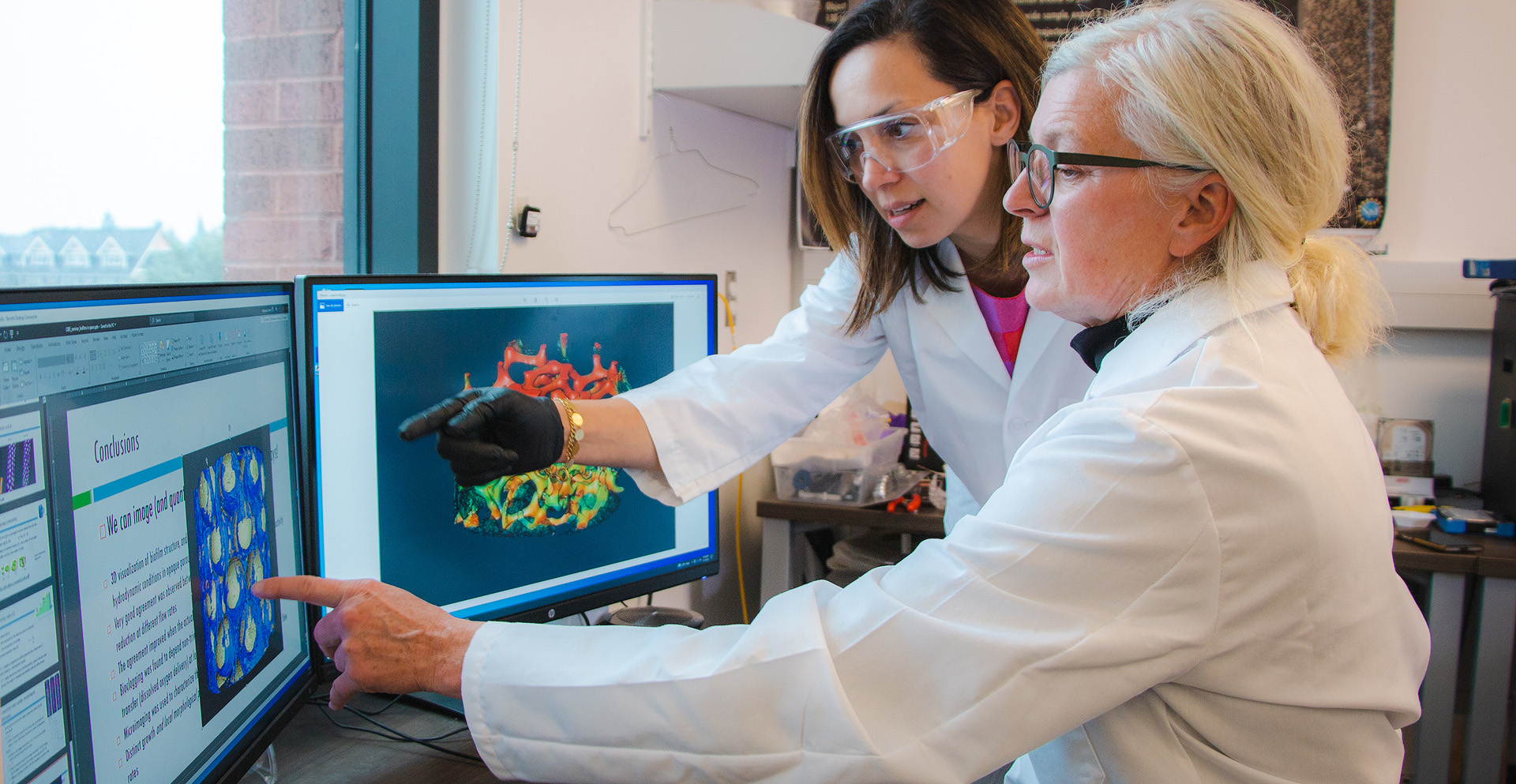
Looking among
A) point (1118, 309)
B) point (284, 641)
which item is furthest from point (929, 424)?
point (284, 641)

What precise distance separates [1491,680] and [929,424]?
1.23m

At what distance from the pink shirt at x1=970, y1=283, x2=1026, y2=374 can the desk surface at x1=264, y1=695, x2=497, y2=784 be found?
34.3 inches

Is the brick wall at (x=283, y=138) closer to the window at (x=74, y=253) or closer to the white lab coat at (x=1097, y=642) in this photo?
the window at (x=74, y=253)

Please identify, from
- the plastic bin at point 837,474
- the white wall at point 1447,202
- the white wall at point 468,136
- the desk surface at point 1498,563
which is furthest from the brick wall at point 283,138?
the white wall at point 1447,202

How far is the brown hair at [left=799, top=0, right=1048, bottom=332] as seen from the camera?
1.18 m

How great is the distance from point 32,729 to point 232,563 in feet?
0.77

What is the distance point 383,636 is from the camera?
0.77 m

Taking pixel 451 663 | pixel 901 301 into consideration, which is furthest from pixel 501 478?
pixel 901 301

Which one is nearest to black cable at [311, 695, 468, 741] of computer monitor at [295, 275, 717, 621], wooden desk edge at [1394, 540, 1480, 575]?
computer monitor at [295, 275, 717, 621]

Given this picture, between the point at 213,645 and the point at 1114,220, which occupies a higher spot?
the point at 1114,220

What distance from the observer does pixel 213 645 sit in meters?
0.74

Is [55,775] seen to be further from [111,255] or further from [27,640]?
[111,255]

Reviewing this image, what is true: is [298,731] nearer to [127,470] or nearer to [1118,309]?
[127,470]

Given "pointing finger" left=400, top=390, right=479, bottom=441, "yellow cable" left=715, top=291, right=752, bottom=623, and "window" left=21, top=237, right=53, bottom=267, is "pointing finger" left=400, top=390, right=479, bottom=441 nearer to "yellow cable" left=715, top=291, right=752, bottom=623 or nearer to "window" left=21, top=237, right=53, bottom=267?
"window" left=21, top=237, right=53, bottom=267
